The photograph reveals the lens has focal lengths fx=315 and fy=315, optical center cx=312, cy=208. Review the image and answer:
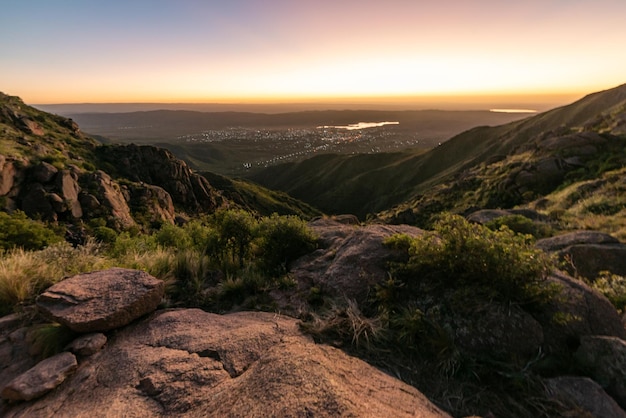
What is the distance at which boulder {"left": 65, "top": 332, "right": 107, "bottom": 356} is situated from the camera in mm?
4305

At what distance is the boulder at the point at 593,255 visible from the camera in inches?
333

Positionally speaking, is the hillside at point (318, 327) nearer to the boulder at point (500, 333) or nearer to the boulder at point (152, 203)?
the boulder at point (500, 333)

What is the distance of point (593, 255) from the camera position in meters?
8.85

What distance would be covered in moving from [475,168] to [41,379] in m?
63.1

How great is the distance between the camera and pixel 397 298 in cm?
539

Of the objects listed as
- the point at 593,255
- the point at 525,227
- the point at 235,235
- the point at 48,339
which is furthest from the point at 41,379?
the point at 525,227

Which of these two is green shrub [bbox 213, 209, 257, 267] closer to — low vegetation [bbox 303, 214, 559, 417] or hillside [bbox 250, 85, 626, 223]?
low vegetation [bbox 303, 214, 559, 417]

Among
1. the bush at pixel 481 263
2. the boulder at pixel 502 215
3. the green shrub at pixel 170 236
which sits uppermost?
the bush at pixel 481 263

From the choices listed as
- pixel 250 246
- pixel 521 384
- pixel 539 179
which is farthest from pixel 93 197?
pixel 539 179

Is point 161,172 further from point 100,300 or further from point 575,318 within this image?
point 575,318

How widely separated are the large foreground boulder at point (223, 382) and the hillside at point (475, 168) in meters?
31.2

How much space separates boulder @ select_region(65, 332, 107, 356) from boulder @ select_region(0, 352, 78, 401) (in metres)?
0.16

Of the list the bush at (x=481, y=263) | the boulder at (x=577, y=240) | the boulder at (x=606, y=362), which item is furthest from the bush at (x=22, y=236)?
the boulder at (x=577, y=240)

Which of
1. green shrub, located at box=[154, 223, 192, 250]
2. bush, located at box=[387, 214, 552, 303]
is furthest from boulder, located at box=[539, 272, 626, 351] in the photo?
green shrub, located at box=[154, 223, 192, 250]
